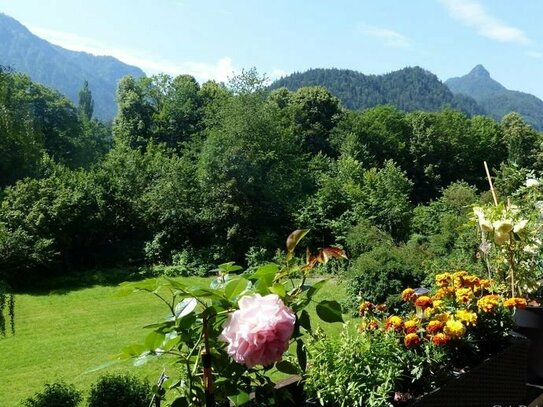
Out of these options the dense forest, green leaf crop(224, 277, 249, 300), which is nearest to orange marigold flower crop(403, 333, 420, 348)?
green leaf crop(224, 277, 249, 300)

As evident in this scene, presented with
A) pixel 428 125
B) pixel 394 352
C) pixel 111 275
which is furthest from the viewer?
pixel 428 125

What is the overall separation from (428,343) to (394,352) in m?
0.23

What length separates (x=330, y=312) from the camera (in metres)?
1.19

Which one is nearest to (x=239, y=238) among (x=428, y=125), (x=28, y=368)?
(x=28, y=368)

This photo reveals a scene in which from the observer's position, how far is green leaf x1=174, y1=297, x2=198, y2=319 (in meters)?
1.06

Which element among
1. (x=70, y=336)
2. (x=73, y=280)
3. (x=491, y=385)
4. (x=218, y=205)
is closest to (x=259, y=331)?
(x=491, y=385)

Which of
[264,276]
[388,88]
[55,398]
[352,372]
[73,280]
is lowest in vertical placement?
[73,280]

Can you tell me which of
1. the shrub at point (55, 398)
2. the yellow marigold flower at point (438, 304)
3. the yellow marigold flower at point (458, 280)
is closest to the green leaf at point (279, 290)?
the yellow marigold flower at point (438, 304)

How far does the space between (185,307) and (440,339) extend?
49.5 inches

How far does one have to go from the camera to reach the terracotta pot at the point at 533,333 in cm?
266

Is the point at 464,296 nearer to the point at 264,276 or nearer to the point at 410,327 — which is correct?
the point at 410,327

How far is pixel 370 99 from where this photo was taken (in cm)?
10662

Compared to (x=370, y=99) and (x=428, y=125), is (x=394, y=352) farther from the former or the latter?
(x=370, y=99)

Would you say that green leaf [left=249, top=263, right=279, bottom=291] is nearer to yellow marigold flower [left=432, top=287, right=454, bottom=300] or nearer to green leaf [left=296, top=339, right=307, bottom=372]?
green leaf [left=296, top=339, right=307, bottom=372]
